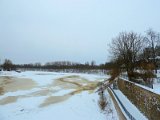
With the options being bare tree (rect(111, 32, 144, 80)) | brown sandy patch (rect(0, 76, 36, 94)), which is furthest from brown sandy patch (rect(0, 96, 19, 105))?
bare tree (rect(111, 32, 144, 80))

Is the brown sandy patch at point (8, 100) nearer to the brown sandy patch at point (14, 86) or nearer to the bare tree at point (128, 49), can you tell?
the brown sandy patch at point (14, 86)

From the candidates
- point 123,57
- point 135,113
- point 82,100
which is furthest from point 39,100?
point 123,57

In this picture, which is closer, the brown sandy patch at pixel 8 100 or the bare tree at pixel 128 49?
the brown sandy patch at pixel 8 100

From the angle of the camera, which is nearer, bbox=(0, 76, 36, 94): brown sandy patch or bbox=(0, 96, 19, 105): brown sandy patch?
bbox=(0, 96, 19, 105): brown sandy patch

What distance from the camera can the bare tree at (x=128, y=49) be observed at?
53.5 metres

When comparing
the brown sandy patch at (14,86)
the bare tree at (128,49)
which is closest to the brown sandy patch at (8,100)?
the brown sandy patch at (14,86)

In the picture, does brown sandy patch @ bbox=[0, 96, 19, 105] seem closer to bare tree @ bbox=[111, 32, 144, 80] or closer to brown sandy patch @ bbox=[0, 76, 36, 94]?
brown sandy patch @ bbox=[0, 76, 36, 94]

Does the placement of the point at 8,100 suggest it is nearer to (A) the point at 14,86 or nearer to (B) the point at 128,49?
(A) the point at 14,86

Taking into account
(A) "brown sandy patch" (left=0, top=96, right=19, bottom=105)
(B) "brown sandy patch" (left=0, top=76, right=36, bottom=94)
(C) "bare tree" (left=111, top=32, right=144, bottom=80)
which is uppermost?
(C) "bare tree" (left=111, top=32, right=144, bottom=80)

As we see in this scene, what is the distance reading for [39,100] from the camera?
30.3m

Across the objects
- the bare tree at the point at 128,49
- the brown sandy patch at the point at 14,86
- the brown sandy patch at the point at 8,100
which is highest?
the bare tree at the point at 128,49

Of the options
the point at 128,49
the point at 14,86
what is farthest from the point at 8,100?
the point at 128,49

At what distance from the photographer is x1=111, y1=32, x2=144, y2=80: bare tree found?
53.5 metres

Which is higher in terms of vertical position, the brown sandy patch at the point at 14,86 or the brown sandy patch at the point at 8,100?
the brown sandy patch at the point at 14,86
